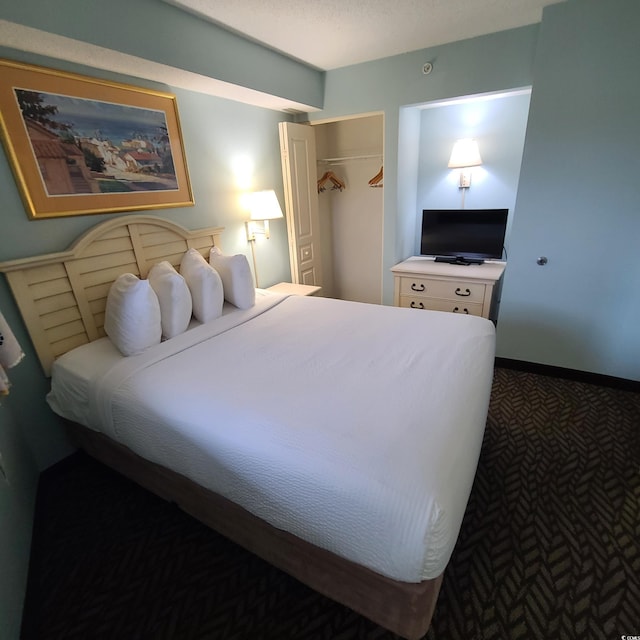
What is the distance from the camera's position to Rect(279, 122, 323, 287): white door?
3.17 meters

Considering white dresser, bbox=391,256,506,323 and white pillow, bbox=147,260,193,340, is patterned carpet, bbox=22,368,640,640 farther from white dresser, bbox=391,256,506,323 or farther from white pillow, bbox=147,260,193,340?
white dresser, bbox=391,256,506,323

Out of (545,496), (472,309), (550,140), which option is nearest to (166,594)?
(545,496)

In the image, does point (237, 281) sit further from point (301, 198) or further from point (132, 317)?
point (301, 198)

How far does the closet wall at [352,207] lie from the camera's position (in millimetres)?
3826

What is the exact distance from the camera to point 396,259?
3316 mm

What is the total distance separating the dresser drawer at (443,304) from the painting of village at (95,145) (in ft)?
7.33

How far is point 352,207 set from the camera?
4121 millimetres

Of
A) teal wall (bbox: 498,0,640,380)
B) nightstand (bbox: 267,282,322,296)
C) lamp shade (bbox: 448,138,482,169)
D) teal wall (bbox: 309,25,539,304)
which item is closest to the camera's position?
teal wall (bbox: 498,0,640,380)

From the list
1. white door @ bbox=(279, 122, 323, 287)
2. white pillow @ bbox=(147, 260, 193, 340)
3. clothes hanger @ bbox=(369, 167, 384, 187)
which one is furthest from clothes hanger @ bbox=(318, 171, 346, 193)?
white pillow @ bbox=(147, 260, 193, 340)

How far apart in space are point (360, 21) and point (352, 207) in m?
2.08

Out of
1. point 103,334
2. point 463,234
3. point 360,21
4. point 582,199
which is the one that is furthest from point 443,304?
point 103,334

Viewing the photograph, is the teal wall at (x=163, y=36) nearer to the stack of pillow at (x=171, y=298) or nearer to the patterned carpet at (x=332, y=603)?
the stack of pillow at (x=171, y=298)

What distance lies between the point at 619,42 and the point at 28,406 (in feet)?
12.9

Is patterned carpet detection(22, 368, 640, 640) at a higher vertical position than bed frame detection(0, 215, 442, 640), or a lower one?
lower
